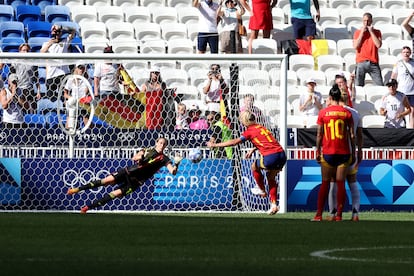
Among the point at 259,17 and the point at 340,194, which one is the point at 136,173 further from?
the point at 259,17

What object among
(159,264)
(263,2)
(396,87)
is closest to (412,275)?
(159,264)

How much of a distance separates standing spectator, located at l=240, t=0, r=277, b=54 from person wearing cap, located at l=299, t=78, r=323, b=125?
218cm

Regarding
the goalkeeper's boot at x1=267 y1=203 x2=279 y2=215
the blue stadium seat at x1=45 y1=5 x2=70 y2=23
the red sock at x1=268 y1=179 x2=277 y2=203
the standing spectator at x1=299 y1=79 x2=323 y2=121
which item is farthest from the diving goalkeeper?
the blue stadium seat at x1=45 y1=5 x2=70 y2=23

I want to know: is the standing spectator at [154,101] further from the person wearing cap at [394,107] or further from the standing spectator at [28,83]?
the person wearing cap at [394,107]

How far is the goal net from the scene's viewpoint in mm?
19703

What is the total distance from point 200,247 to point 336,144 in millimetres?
5419

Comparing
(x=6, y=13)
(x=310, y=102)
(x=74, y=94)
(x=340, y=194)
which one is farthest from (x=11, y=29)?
(x=340, y=194)

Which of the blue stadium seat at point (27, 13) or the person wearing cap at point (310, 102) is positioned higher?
the blue stadium seat at point (27, 13)

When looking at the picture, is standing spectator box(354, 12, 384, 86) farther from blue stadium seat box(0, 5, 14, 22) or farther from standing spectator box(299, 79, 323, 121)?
blue stadium seat box(0, 5, 14, 22)

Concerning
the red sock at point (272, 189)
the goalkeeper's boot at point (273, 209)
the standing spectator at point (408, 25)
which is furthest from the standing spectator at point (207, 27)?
the goalkeeper's boot at point (273, 209)

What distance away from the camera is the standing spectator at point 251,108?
20.8 m

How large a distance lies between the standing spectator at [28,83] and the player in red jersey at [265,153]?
3111 millimetres

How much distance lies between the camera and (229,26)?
80.5 feet

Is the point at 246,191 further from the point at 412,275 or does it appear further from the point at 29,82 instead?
the point at 412,275
